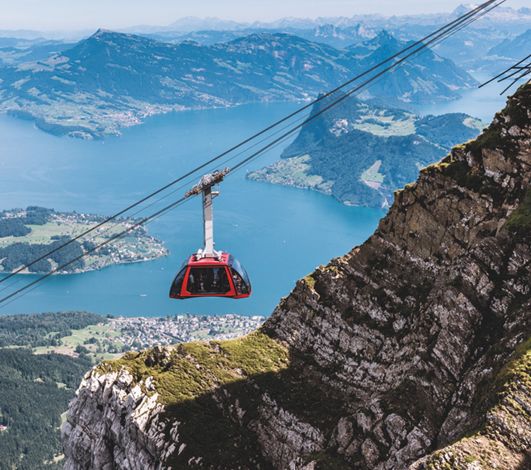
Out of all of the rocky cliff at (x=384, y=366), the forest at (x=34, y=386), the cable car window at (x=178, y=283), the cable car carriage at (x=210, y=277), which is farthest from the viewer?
the forest at (x=34, y=386)

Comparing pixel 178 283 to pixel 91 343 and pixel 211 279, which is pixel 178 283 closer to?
pixel 211 279

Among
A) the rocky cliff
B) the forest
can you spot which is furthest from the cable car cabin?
the forest

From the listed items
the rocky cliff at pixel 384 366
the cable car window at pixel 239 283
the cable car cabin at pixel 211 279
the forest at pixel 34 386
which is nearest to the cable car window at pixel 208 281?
the cable car cabin at pixel 211 279

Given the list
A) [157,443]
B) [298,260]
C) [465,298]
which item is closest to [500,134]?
[465,298]

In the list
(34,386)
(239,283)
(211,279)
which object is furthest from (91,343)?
(239,283)

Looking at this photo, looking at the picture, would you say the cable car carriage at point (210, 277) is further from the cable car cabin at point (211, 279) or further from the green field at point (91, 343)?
the green field at point (91, 343)

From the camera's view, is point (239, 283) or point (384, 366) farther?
point (239, 283)

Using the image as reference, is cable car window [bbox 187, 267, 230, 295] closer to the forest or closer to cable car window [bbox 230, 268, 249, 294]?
cable car window [bbox 230, 268, 249, 294]
